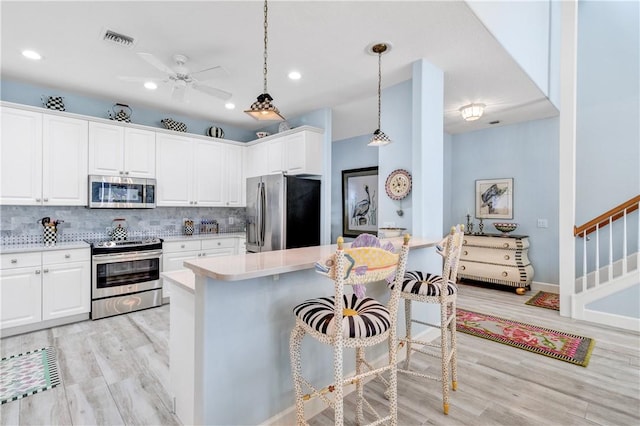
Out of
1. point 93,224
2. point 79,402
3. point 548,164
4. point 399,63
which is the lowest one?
point 79,402

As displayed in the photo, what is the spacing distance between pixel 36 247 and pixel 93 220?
A: 80 cm

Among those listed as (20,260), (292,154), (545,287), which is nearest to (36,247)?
(20,260)

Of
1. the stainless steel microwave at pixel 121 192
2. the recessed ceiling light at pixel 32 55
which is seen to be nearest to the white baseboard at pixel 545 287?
the stainless steel microwave at pixel 121 192

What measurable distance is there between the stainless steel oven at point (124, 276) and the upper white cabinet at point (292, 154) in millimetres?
1921

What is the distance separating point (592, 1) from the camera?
4395 mm

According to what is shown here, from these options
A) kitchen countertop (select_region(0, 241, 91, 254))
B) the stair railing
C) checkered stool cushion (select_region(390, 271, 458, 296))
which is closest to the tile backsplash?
kitchen countertop (select_region(0, 241, 91, 254))

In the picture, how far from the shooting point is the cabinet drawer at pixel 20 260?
3.11 meters

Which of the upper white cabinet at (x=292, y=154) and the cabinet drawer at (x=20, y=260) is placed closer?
the cabinet drawer at (x=20, y=260)

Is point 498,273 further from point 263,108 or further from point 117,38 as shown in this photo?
point 117,38

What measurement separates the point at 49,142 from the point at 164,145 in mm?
1260

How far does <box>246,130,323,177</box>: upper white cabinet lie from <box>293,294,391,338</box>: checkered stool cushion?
2744 millimetres

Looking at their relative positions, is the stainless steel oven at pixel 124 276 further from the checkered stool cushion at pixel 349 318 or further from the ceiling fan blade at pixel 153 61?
the checkered stool cushion at pixel 349 318

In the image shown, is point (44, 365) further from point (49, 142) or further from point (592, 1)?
point (592, 1)

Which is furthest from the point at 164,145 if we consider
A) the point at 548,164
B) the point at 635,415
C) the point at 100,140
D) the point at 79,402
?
the point at 548,164
